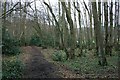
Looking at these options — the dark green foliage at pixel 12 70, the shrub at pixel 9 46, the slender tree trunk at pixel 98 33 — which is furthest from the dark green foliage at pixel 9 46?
the slender tree trunk at pixel 98 33

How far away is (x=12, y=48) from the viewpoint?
51.1ft

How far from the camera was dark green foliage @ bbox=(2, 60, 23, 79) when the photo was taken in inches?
321

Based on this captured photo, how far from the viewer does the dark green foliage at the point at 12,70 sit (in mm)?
8164

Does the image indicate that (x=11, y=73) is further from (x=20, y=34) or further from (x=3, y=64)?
(x=20, y=34)

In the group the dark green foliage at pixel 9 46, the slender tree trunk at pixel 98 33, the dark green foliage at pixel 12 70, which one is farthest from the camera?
the dark green foliage at pixel 9 46

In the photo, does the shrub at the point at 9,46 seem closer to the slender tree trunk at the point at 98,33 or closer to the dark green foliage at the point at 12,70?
the dark green foliage at the point at 12,70

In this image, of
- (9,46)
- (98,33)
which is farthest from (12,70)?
(9,46)

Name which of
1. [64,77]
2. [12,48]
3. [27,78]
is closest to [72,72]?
[64,77]

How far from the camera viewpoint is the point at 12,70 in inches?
335

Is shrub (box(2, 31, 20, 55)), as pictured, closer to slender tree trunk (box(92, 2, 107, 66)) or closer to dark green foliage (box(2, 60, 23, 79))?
dark green foliage (box(2, 60, 23, 79))

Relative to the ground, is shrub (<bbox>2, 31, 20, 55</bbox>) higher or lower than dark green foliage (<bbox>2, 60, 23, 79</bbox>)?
higher

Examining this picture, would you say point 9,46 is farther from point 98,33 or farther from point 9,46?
point 98,33

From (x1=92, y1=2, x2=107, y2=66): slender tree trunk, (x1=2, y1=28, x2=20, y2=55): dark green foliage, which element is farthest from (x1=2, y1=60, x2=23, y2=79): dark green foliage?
(x1=2, y1=28, x2=20, y2=55): dark green foliage

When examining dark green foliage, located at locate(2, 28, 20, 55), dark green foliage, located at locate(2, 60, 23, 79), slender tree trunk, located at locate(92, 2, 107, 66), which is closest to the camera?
dark green foliage, located at locate(2, 60, 23, 79)
